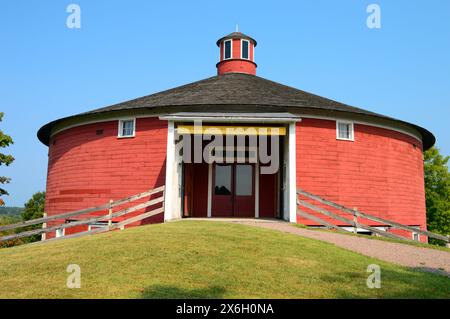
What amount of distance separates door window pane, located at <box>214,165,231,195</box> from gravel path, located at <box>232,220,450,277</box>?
455cm

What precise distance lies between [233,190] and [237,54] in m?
9.71

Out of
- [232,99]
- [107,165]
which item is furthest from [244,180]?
[107,165]

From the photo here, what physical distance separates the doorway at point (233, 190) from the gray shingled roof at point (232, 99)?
2.63 meters

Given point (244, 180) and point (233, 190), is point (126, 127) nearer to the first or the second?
point (233, 190)

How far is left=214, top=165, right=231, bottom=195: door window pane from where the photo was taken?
1576 cm

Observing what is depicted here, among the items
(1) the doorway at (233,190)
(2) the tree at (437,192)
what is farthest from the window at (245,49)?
(2) the tree at (437,192)

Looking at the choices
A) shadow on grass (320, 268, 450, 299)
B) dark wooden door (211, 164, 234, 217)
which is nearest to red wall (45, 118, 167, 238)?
dark wooden door (211, 164, 234, 217)

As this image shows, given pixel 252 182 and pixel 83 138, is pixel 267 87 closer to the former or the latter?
pixel 252 182

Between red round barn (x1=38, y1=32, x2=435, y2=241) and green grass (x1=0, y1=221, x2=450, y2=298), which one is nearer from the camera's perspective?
green grass (x1=0, y1=221, x2=450, y2=298)

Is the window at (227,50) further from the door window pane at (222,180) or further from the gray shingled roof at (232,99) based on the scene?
the door window pane at (222,180)

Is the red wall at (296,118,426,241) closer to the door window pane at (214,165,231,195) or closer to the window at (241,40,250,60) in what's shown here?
the door window pane at (214,165,231,195)

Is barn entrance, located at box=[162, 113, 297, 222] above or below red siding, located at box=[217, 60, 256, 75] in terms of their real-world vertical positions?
below
